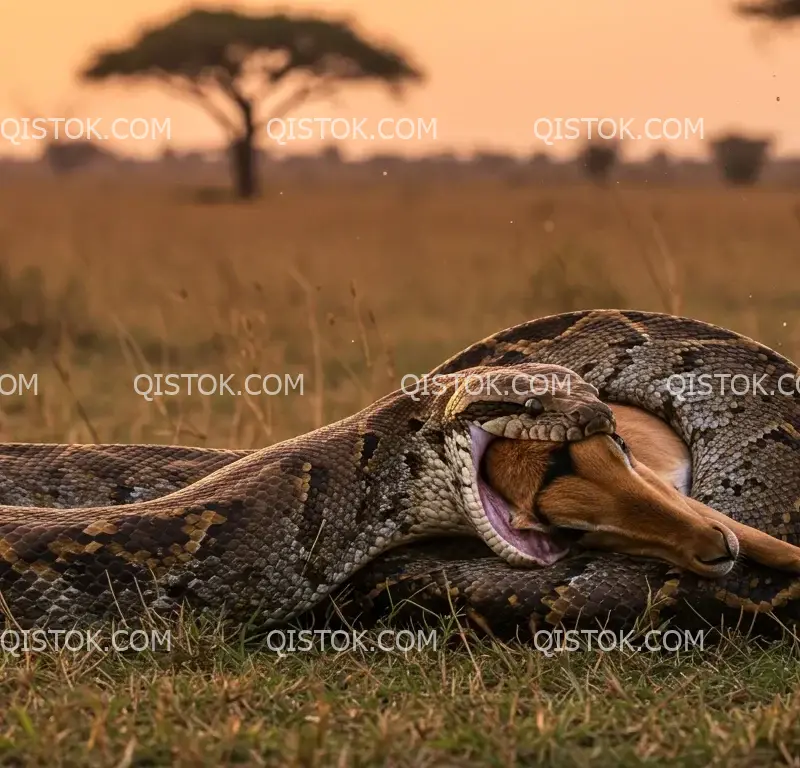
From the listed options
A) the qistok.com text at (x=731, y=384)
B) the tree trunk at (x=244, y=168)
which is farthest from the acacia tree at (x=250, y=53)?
the qistok.com text at (x=731, y=384)

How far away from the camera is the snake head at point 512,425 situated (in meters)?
5.55

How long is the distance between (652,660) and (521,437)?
1.11 metres

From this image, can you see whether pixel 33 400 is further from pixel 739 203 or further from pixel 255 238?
pixel 739 203

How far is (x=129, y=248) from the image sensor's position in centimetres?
2647

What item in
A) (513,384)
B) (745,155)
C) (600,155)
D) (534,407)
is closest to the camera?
(534,407)

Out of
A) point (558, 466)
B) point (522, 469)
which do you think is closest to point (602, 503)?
point (558, 466)

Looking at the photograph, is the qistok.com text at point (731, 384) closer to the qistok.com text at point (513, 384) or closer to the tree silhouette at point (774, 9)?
the qistok.com text at point (513, 384)

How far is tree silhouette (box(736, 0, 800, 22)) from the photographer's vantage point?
24.0 metres

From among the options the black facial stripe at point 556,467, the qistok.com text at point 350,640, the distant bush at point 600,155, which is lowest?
the qistok.com text at point 350,640

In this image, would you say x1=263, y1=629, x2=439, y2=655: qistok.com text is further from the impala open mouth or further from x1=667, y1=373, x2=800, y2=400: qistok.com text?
x1=667, y1=373, x2=800, y2=400: qistok.com text

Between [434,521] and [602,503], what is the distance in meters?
0.85

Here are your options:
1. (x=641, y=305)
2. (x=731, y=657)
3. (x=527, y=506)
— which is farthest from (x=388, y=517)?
(x=641, y=305)

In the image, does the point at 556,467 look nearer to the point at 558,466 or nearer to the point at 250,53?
the point at 558,466

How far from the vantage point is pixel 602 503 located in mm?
5492
